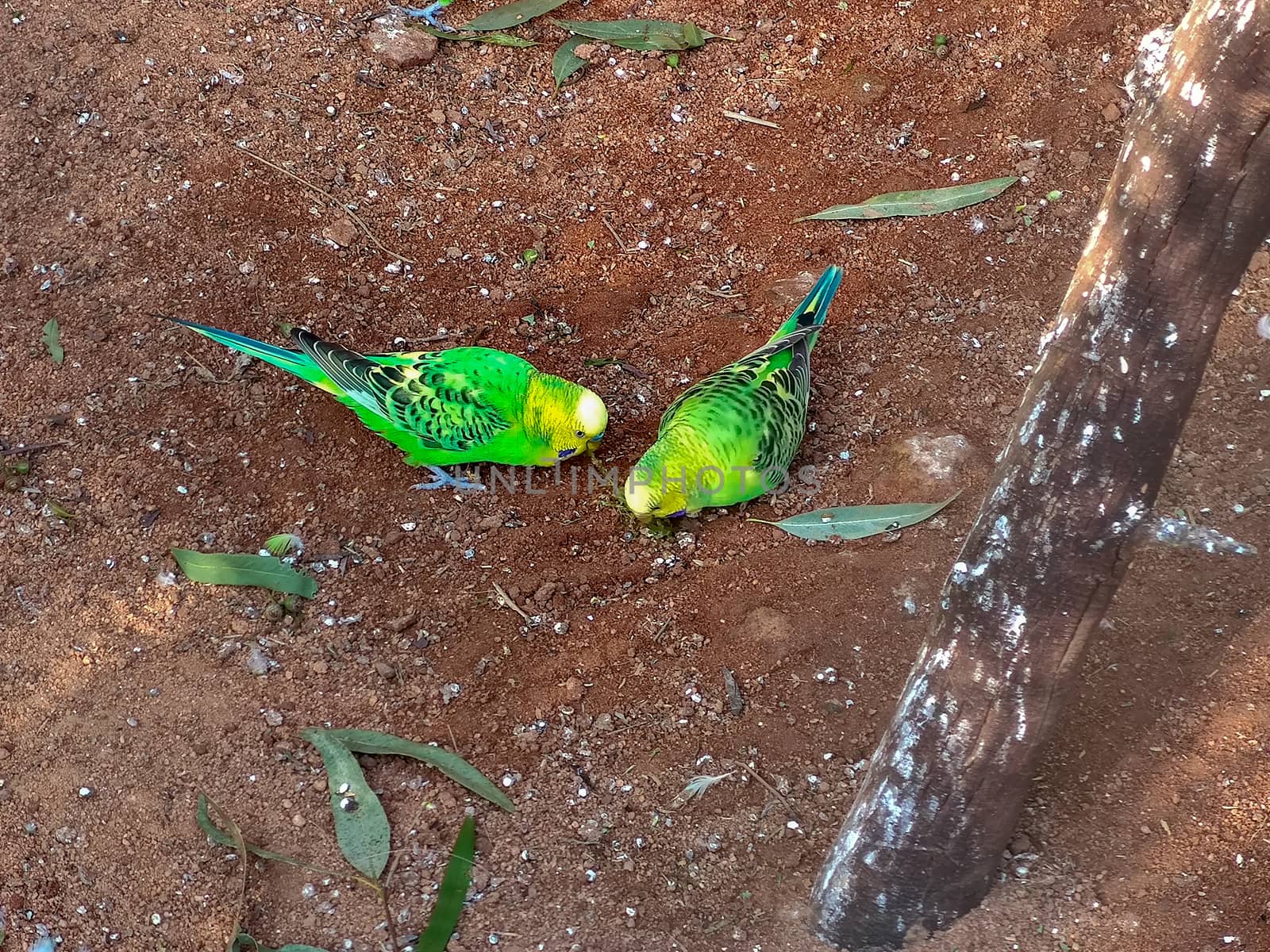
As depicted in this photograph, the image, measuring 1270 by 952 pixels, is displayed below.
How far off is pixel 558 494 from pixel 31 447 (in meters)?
2.46

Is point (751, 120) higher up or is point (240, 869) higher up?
point (751, 120)

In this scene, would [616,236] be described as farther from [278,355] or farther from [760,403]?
[278,355]

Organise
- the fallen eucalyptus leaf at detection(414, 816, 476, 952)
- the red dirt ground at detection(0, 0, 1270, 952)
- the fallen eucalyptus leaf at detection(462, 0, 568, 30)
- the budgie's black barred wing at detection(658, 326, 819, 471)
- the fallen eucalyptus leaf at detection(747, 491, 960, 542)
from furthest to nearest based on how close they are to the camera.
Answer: the fallen eucalyptus leaf at detection(462, 0, 568, 30)
the budgie's black barred wing at detection(658, 326, 819, 471)
the fallen eucalyptus leaf at detection(747, 491, 960, 542)
the red dirt ground at detection(0, 0, 1270, 952)
the fallen eucalyptus leaf at detection(414, 816, 476, 952)

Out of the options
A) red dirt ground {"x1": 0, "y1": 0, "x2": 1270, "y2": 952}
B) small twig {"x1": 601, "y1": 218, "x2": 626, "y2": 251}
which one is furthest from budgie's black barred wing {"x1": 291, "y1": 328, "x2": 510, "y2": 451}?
small twig {"x1": 601, "y1": 218, "x2": 626, "y2": 251}

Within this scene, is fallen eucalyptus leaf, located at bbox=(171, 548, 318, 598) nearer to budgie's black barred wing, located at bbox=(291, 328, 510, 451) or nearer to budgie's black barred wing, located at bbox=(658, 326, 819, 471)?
budgie's black barred wing, located at bbox=(291, 328, 510, 451)

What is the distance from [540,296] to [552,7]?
2.17 meters

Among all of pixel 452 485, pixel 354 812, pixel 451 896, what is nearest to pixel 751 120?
pixel 452 485

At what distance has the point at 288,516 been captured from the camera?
446cm

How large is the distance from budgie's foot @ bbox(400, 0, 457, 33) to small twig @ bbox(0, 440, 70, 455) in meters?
3.42

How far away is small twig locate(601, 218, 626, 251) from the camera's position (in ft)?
17.8

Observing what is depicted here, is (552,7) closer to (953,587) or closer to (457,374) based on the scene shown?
(457,374)

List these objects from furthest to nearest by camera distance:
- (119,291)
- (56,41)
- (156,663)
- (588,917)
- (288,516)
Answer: (56,41) < (119,291) < (288,516) < (156,663) < (588,917)

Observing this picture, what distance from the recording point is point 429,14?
6160 millimetres

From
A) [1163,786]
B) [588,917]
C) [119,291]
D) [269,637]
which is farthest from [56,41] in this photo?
[1163,786]
